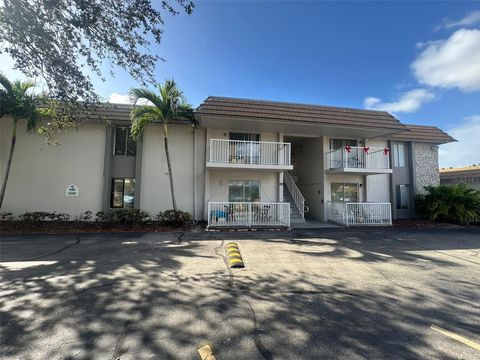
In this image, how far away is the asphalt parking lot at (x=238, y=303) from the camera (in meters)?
3.05

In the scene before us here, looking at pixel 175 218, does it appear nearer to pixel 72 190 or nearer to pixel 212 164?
pixel 212 164

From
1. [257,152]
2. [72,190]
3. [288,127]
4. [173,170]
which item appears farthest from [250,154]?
[72,190]

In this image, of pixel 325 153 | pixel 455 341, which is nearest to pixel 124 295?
pixel 455 341

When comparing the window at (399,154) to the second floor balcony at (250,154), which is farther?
the window at (399,154)

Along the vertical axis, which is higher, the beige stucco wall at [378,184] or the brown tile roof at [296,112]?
the brown tile roof at [296,112]

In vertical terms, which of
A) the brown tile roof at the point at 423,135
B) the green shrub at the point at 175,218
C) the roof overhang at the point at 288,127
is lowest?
the green shrub at the point at 175,218

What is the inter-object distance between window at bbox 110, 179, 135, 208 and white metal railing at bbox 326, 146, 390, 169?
12442mm

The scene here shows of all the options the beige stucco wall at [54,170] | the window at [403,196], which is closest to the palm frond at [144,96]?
the beige stucco wall at [54,170]

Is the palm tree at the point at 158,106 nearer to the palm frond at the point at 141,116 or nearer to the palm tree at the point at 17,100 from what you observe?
the palm frond at the point at 141,116

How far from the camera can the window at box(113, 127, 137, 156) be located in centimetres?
1402

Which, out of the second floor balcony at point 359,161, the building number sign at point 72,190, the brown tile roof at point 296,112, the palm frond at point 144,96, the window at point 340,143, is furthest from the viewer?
the window at point 340,143

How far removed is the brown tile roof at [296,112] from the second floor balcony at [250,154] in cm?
153

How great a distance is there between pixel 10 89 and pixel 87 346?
13857 millimetres

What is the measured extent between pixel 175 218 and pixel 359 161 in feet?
37.1
